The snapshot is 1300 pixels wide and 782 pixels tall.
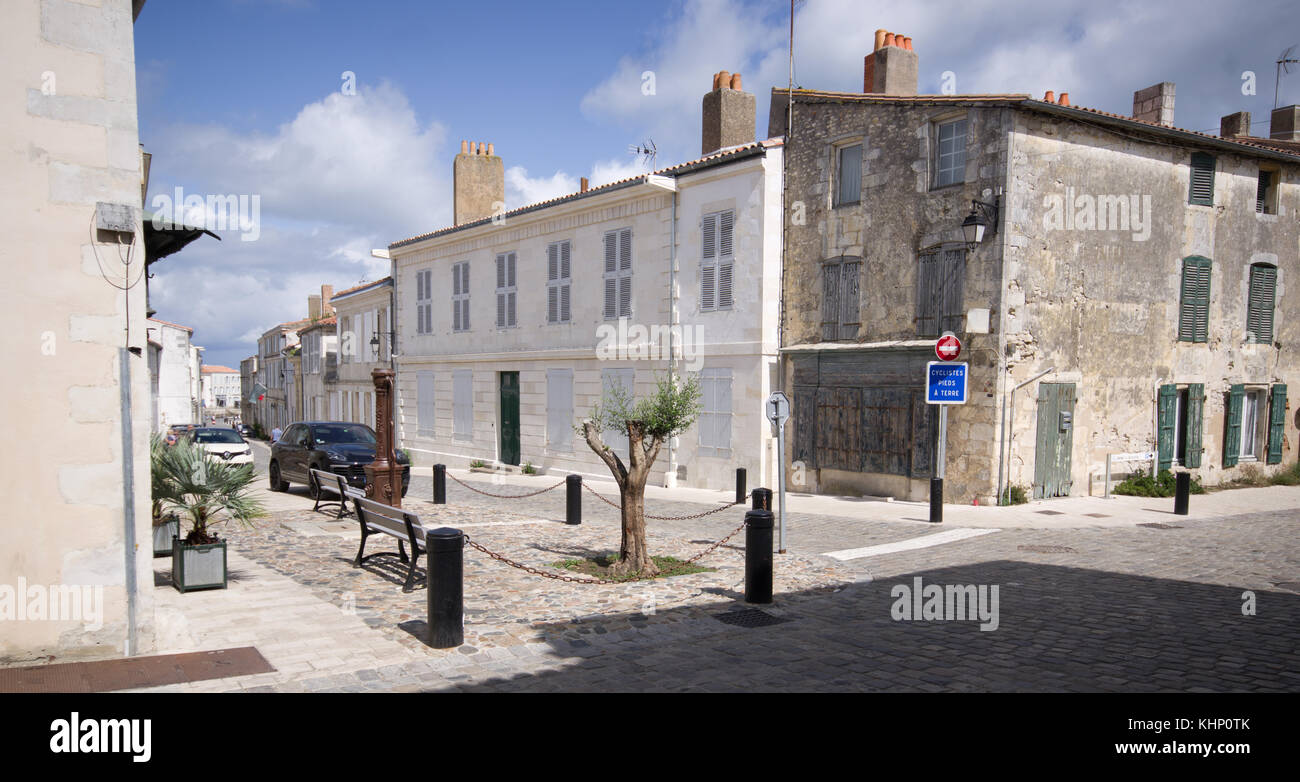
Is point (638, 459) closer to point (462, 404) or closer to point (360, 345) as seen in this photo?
point (462, 404)

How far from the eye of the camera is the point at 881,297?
47.4ft

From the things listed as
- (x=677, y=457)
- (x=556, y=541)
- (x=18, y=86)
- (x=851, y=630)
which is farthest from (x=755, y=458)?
(x=18, y=86)

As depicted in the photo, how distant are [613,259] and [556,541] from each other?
9440mm

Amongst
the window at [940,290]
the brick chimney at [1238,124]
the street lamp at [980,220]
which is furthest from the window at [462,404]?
the brick chimney at [1238,124]

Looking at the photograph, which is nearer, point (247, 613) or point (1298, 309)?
point (247, 613)

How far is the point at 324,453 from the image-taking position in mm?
14602

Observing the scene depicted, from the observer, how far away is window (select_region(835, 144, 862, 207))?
14969mm

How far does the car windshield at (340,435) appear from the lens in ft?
50.9

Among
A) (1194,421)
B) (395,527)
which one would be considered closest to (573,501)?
(395,527)

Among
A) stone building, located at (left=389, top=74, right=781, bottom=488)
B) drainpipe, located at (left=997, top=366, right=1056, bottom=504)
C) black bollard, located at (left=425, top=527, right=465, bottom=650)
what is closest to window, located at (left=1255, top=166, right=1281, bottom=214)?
drainpipe, located at (left=997, top=366, right=1056, bottom=504)

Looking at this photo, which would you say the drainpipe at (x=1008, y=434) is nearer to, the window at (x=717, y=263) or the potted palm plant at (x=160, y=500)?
the window at (x=717, y=263)

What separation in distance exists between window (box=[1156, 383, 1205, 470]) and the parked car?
64.5ft

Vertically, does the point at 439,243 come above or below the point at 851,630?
above
